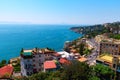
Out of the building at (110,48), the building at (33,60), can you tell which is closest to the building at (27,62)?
the building at (33,60)

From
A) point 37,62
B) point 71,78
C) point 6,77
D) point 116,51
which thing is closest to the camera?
point 71,78

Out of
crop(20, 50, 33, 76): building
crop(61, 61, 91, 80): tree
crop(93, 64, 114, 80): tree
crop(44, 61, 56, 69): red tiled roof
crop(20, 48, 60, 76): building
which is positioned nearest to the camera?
crop(61, 61, 91, 80): tree

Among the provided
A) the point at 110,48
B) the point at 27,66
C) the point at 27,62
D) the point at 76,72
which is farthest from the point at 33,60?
the point at 110,48

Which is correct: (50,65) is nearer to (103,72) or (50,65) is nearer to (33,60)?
(33,60)

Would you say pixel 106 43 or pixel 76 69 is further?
pixel 106 43

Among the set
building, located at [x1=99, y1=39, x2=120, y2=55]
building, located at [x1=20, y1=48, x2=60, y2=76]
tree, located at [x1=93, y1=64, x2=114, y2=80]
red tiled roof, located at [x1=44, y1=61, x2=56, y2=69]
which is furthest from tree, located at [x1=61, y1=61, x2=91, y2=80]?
building, located at [x1=99, y1=39, x2=120, y2=55]

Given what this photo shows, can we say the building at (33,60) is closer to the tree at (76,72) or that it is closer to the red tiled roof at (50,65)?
the red tiled roof at (50,65)

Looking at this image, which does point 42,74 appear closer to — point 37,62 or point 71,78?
point 71,78

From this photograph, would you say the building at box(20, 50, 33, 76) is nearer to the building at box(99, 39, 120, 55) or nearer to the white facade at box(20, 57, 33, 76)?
the white facade at box(20, 57, 33, 76)

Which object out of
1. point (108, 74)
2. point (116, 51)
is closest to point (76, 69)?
point (108, 74)
